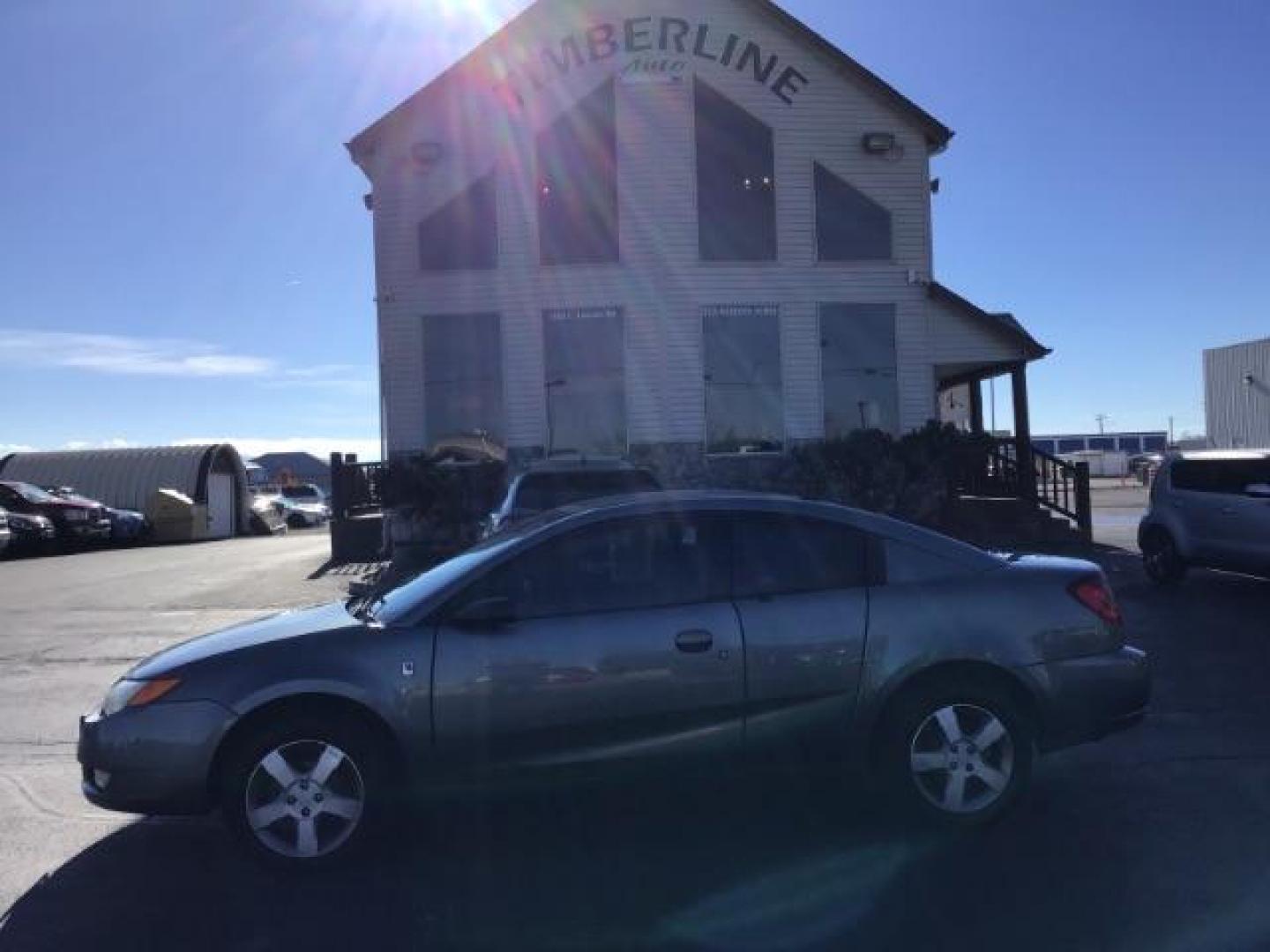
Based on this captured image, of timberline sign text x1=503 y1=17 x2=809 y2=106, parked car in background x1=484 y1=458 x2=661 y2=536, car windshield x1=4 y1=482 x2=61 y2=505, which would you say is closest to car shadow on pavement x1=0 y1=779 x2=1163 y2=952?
parked car in background x1=484 y1=458 x2=661 y2=536

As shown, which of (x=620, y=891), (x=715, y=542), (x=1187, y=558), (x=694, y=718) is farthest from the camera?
(x=1187, y=558)

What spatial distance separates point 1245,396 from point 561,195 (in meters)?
35.3

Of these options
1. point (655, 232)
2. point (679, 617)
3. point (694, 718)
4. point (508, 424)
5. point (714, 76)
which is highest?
point (714, 76)

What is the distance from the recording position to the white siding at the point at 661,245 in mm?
18375

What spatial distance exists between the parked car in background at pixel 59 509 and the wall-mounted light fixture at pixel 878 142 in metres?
20.4

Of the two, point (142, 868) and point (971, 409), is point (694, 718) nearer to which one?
point (142, 868)

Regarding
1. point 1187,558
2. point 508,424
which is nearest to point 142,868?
point 1187,558

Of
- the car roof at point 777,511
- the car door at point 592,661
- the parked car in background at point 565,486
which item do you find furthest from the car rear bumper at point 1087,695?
the parked car in background at point 565,486

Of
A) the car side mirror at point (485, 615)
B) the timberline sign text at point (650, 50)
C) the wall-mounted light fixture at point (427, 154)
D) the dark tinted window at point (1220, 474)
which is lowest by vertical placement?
the car side mirror at point (485, 615)

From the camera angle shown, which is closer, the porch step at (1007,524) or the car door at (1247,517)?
the car door at (1247,517)

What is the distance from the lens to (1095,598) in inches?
211

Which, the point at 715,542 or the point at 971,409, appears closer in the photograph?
the point at 715,542

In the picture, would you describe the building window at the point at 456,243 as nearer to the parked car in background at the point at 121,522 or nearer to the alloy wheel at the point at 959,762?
the alloy wheel at the point at 959,762

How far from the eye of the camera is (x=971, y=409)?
24.4 m
